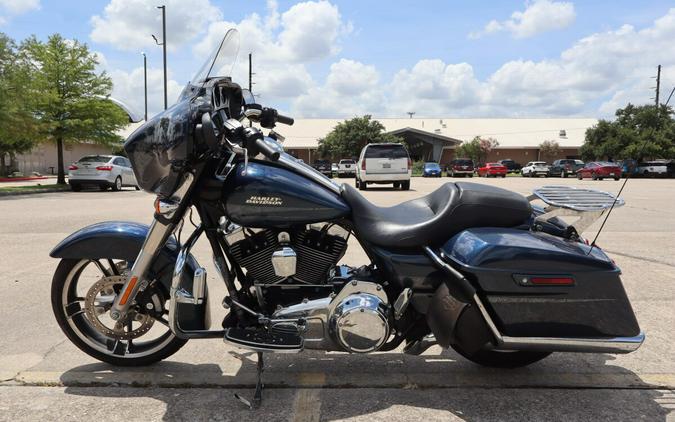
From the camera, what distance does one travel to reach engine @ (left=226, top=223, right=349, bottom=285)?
272 centimetres

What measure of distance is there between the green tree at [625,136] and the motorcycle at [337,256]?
41282 mm

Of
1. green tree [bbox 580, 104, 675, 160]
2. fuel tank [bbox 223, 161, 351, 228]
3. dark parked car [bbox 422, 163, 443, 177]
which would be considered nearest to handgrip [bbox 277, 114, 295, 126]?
fuel tank [bbox 223, 161, 351, 228]

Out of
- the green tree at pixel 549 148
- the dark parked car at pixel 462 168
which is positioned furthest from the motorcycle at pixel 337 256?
the green tree at pixel 549 148

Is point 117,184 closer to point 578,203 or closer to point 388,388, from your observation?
point 388,388

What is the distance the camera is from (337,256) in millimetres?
A: 2830

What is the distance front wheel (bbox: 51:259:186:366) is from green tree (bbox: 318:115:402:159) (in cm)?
4451

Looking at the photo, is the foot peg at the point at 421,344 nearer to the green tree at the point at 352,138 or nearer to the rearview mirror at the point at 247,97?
the rearview mirror at the point at 247,97

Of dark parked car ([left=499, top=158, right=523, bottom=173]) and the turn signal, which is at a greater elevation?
dark parked car ([left=499, top=158, right=523, bottom=173])

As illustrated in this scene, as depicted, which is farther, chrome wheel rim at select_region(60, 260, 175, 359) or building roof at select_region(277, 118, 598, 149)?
building roof at select_region(277, 118, 598, 149)

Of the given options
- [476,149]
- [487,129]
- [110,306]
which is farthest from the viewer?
[487,129]

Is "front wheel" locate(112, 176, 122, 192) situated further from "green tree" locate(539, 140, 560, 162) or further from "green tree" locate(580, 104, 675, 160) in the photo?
"green tree" locate(539, 140, 560, 162)

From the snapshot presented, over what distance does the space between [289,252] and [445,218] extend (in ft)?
2.89

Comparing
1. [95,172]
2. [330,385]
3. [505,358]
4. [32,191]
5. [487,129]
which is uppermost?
[487,129]

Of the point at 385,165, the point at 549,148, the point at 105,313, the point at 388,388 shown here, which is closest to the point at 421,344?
the point at 388,388
